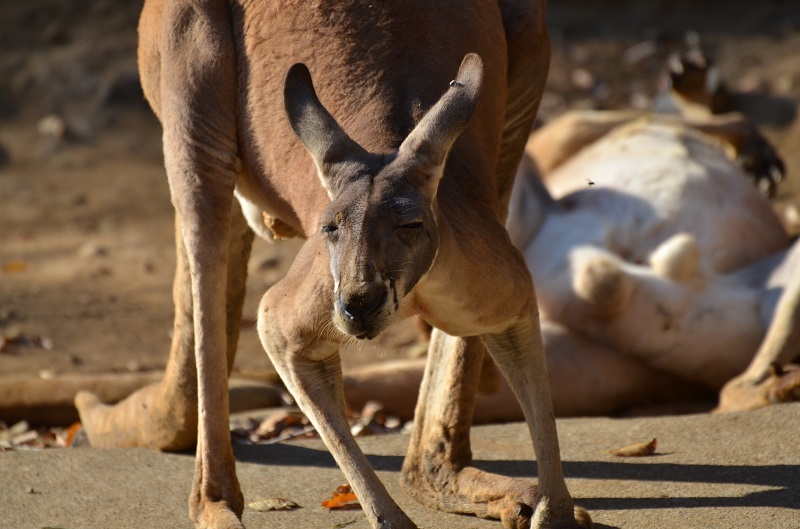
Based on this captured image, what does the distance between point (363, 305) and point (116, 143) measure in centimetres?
750

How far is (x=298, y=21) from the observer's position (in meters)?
3.18

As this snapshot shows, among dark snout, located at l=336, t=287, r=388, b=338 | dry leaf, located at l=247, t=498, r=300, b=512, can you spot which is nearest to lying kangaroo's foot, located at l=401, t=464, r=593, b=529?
dry leaf, located at l=247, t=498, r=300, b=512

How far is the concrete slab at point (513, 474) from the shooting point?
10.3ft

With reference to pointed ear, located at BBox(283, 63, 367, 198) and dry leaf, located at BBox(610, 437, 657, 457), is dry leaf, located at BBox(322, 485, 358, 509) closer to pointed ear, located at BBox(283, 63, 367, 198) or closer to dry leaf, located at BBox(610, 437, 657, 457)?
dry leaf, located at BBox(610, 437, 657, 457)

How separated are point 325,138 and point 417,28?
752 millimetres

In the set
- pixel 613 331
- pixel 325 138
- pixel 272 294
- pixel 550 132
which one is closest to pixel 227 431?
pixel 272 294

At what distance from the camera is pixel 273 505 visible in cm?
338

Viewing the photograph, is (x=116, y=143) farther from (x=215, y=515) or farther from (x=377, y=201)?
(x=377, y=201)

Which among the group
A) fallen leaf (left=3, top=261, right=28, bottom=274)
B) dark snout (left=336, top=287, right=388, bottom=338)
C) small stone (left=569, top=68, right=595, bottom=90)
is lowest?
small stone (left=569, top=68, right=595, bottom=90)

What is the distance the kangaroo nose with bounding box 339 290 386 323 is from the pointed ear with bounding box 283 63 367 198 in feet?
0.95

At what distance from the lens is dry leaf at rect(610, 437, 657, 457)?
3.64 m

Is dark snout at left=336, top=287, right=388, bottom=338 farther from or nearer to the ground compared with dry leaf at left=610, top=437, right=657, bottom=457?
farther from the ground

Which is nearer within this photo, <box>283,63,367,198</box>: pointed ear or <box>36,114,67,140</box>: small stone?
<box>283,63,367,198</box>: pointed ear

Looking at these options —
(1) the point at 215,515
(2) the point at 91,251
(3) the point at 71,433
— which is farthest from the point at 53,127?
(1) the point at 215,515
